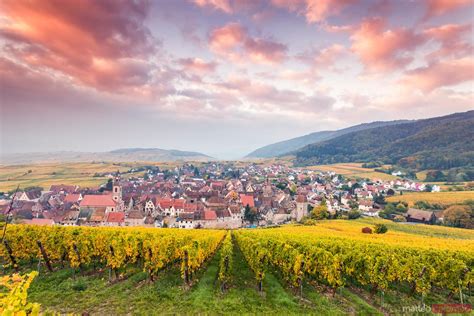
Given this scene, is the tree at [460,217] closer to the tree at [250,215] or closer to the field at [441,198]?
the field at [441,198]

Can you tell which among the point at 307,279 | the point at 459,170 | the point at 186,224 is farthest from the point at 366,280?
the point at 459,170

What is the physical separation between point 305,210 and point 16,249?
94.1 meters

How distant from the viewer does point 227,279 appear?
21.5m

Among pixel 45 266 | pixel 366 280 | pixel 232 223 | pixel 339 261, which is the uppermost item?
pixel 339 261

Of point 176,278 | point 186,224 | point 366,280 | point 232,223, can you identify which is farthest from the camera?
point 232,223

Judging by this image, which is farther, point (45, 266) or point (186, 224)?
point (186, 224)

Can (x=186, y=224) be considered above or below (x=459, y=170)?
below

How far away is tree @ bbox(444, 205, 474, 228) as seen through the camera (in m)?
79.8

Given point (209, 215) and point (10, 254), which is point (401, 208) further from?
point (10, 254)

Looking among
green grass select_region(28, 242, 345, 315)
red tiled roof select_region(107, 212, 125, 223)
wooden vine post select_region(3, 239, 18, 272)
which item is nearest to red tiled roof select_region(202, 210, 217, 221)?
red tiled roof select_region(107, 212, 125, 223)

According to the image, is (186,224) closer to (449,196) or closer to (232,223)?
(232,223)

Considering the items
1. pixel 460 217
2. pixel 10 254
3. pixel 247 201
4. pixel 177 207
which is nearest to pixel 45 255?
pixel 10 254

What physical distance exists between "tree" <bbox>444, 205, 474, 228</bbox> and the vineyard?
244 feet

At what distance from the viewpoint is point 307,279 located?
2405 cm
